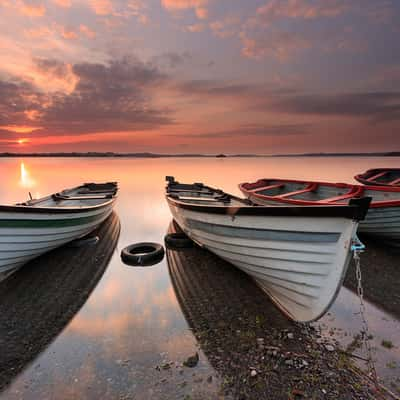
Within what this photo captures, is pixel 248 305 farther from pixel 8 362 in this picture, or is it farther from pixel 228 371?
pixel 8 362

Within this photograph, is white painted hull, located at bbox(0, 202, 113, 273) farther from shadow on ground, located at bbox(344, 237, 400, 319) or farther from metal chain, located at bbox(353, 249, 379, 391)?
shadow on ground, located at bbox(344, 237, 400, 319)

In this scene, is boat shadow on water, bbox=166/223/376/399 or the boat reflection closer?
boat shadow on water, bbox=166/223/376/399

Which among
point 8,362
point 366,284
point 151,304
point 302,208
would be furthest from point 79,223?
point 366,284

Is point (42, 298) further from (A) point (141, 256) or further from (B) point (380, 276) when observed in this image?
(B) point (380, 276)

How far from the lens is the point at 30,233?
580 cm

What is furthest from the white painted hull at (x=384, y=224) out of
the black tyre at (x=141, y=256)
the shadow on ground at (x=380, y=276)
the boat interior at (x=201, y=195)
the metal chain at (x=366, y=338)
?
the black tyre at (x=141, y=256)

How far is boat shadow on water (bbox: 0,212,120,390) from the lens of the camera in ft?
12.2

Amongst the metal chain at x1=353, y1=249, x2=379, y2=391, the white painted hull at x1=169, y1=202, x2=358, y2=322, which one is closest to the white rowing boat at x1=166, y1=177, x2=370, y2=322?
the white painted hull at x1=169, y1=202, x2=358, y2=322

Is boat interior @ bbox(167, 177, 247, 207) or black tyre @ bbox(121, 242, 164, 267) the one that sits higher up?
boat interior @ bbox(167, 177, 247, 207)

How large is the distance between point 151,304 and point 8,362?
245cm

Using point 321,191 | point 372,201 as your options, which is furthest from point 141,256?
point 321,191

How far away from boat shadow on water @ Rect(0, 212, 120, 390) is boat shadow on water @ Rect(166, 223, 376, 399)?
7.64 feet

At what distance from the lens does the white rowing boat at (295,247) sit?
343 centimetres

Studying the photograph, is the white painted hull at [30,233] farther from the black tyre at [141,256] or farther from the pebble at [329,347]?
the pebble at [329,347]
